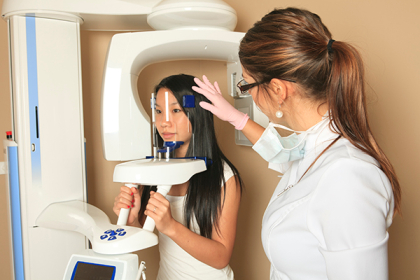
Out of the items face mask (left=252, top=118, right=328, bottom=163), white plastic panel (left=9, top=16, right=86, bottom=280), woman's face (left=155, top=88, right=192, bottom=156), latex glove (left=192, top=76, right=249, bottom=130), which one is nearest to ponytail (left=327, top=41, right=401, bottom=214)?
face mask (left=252, top=118, right=328, bottom=163)

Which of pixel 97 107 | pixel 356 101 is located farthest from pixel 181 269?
pixel 97 107

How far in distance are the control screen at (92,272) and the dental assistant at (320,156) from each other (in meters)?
0.43

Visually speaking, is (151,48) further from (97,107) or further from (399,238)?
(399,238)

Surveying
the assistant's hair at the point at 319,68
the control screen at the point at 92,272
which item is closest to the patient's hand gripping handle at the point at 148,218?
the control screen at the point at 92,272

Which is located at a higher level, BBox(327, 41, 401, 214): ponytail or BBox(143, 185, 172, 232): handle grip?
BBox(327, 41, 401, 214): ponytail

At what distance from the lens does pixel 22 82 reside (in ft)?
3.97

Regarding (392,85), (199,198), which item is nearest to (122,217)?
(199,198)

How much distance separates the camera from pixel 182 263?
1.28 m

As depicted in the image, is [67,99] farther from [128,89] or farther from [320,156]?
[320,156]

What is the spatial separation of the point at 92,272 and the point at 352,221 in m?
0.68

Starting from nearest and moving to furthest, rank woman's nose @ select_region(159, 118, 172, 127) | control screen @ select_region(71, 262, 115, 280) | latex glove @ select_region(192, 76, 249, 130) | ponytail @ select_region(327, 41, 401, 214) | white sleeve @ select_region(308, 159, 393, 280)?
white sleeve @ select_region(308, 159, 393, 280)
ponytail @ select_region(327, 41, 401, 214)
control screen @ select_region(71, 262, 115, 280)
latex glove @ select_region(192, 76, 249, 130)
woman's nose @ select_region(159, 118, 172, 127)

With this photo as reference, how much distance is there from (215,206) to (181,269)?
0.30 m

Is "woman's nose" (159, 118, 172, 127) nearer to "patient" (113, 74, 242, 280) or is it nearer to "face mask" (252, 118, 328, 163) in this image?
"patient" (113, 74, 242, 280)

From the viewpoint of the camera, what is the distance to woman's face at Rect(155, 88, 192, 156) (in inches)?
47.4
